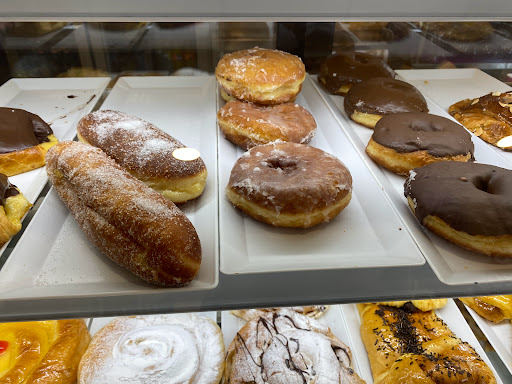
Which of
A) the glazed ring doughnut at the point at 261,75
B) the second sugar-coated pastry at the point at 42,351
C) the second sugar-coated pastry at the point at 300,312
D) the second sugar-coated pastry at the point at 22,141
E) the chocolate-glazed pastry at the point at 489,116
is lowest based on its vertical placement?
the second sugar-coated pastry at the point at 300,312

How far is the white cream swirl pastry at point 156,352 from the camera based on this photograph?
111 cm

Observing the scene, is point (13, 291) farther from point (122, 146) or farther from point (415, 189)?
point (415, 189)

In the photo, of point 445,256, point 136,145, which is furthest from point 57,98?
point 445,256

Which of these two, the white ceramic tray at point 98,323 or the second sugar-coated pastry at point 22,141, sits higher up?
the second sugar-coated pastry at point 22,141

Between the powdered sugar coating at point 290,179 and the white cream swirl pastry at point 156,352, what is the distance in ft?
1.58

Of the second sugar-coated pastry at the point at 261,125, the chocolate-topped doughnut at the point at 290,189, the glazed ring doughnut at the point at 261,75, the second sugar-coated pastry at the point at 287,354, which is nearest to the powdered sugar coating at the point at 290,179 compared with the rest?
the chocolate-topped doughnut at the point at 290,189

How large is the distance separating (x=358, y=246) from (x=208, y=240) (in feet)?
1.20

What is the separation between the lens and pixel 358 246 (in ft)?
3.32

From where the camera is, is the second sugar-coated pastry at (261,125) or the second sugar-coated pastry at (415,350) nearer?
the second sugar-coated pastry at (415,350)

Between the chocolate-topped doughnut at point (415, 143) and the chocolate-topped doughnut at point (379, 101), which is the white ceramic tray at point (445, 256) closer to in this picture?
the chocolate-topped doughnut at point (415, 143)

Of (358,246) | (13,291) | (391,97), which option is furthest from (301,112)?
(13,291)

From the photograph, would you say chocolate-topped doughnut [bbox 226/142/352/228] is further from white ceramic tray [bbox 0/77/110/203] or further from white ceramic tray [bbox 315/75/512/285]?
white ceramic tray [bbox 0/77/110/203]

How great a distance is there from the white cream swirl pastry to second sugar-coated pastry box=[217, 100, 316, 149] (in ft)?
1.99

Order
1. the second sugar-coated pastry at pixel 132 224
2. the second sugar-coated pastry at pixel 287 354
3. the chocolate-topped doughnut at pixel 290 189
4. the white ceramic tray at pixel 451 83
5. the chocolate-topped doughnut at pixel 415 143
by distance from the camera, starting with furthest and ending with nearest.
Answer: the white ceramic tray at pixel 451 83, the chocolate-topped doughnut at pixel 415 143, the second sugar-coated pastry at pixel 287 354, the chocolate-topped doughnut at pixel 290 189, the second sugar-coated pastry at pixel 132 224
